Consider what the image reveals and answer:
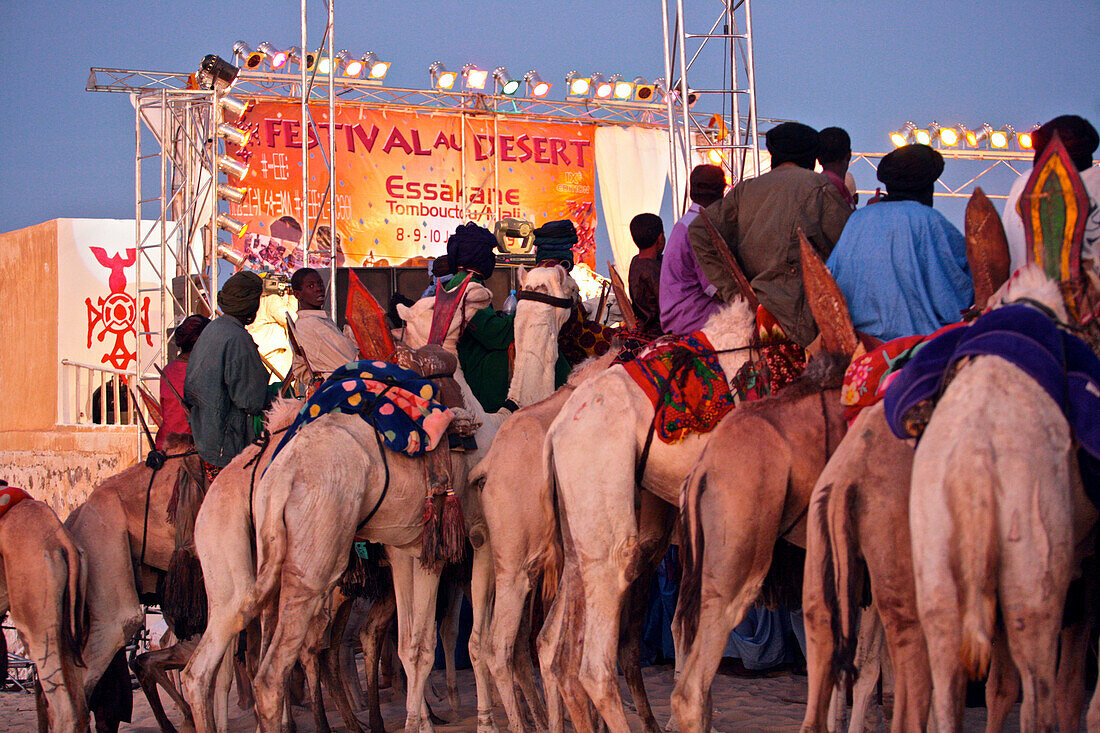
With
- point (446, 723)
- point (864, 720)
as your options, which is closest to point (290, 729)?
point (446, 723)

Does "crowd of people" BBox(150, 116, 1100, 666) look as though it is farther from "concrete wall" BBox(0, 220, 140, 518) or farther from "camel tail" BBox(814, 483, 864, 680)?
"concrete wall" BBox(0, 220, 140, 518)

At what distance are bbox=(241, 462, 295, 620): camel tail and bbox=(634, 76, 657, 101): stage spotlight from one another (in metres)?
15.4

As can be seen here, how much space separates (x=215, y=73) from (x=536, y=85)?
21.2ft

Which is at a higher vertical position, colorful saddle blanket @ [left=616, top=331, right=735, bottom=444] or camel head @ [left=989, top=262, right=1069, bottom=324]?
camel head @ [left=989, top=262, right=1069, bottom=324]

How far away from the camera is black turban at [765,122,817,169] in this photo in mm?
4855

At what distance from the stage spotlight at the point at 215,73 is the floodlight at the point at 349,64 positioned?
380cm

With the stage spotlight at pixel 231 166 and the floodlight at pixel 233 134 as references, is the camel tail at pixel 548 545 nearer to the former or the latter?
the stage spotlight at pixel 231 166

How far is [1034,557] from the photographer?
2.73 metres

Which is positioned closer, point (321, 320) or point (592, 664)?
point (592, 664)

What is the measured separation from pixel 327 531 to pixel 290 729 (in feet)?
4.64

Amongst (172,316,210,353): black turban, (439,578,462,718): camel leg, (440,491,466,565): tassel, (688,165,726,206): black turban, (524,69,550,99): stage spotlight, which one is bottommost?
(439,578,462,718): camel leg

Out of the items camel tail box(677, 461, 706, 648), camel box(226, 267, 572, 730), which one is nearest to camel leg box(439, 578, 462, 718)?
camel box(226, 267, 572, 730)

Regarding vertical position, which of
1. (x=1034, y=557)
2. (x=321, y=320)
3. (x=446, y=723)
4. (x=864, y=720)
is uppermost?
(x=321, y=320)

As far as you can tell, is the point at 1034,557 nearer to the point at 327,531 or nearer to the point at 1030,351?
the point at 1030,351
